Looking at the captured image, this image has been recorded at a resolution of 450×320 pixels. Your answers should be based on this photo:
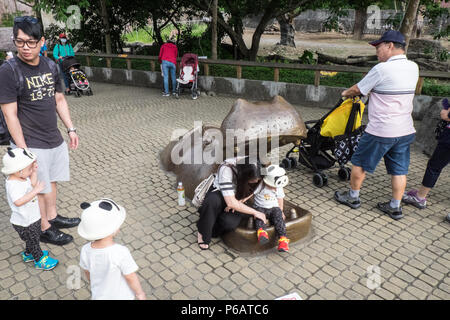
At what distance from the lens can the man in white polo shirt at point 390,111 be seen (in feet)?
13.1

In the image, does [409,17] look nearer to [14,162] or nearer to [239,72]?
[239,72]

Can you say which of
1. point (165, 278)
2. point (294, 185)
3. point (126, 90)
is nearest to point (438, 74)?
point (294, 185)

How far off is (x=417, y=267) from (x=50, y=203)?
3895mm

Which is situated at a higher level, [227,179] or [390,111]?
[390,111]

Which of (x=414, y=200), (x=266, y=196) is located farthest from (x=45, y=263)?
(x=414, y=200)

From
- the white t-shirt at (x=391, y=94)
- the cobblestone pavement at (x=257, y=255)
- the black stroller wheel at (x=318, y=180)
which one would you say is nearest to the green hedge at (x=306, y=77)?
the cobblestone pavement at (x=257, y=255)

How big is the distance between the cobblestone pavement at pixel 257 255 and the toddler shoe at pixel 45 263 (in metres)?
0.05

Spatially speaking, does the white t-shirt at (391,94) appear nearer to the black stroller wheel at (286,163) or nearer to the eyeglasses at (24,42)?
the black stroller wheel at (286,163)

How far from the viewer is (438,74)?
26.2 ft

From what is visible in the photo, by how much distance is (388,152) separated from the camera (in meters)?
4.39

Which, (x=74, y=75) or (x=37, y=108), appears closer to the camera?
(x=37, y=108)

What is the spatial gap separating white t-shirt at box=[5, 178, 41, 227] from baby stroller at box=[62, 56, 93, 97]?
847cm

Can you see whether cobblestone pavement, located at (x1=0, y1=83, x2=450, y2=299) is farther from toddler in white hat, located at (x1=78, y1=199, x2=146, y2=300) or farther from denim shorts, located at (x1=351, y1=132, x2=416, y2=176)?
toddler in white hat, located at (x1=78, y1=199, x2=146, y2=300)

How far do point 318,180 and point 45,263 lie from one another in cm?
366
